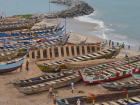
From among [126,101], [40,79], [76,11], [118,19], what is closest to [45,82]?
[40,79]

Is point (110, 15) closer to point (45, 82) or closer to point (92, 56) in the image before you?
point (92, 56)

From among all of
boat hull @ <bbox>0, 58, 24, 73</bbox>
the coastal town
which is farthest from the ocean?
boat hull @ <bbox>0, 58, 24, 73</bbox>

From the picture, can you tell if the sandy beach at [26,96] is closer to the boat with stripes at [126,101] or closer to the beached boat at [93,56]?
the beached boat at [93,56]

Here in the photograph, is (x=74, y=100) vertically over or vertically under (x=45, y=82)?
over

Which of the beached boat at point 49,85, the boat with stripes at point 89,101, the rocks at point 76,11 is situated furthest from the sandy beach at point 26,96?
the rocks at point 76,11

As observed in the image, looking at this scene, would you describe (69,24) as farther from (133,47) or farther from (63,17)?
(133,47)

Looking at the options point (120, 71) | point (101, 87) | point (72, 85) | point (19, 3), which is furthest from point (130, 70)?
point (19, 3)
